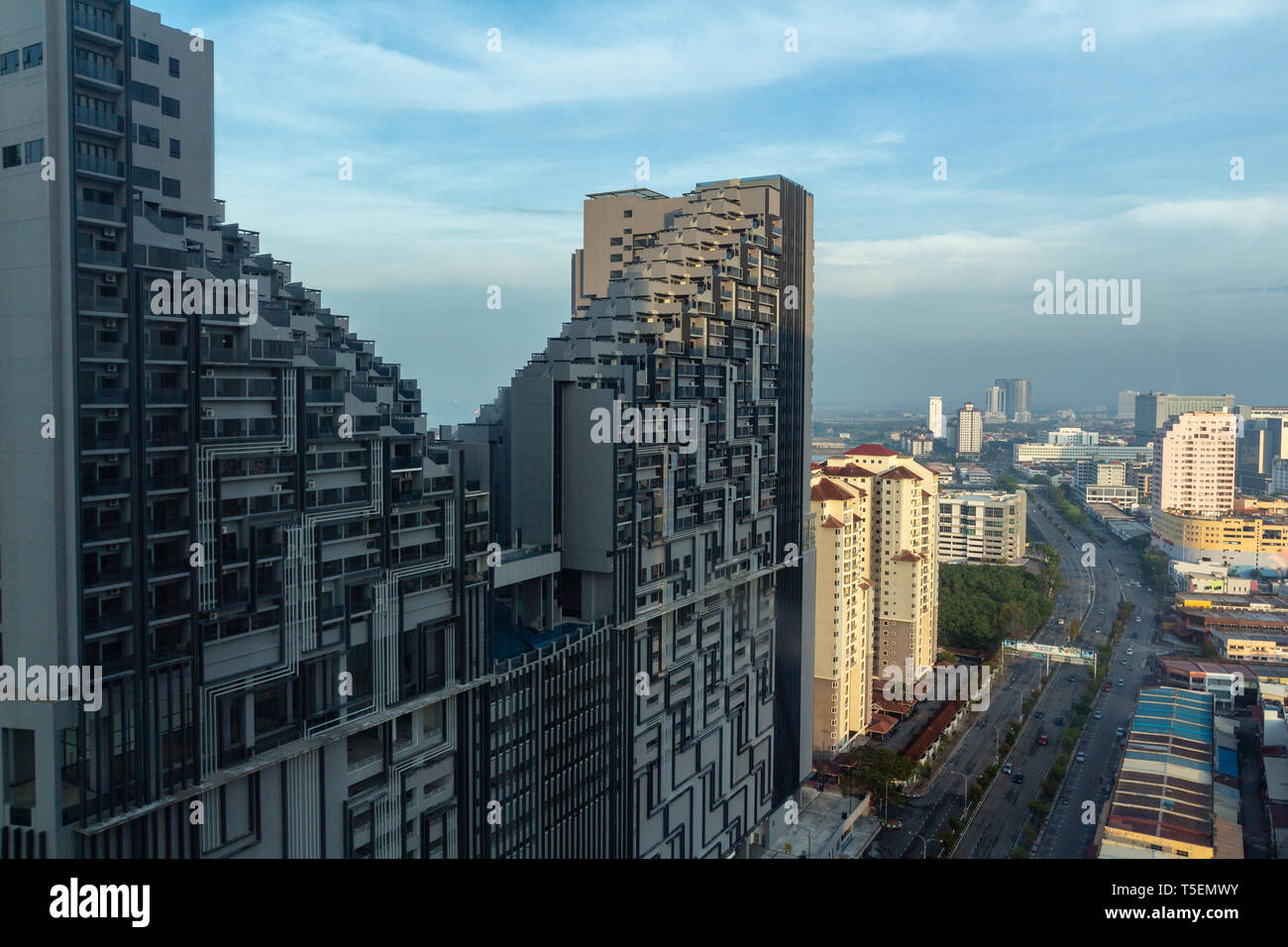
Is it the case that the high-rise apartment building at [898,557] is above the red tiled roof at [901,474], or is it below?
below

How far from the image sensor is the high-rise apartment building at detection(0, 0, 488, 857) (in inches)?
226

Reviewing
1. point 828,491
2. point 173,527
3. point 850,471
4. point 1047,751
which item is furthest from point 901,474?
point 173,527

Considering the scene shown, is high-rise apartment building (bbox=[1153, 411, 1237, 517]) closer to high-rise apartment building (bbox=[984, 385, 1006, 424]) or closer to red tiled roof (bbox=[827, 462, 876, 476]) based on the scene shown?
red tiled roof (bbox=[827, 462, 876, 476])

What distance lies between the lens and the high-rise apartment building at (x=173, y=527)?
5.75m

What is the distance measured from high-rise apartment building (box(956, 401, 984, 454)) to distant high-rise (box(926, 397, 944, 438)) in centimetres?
138

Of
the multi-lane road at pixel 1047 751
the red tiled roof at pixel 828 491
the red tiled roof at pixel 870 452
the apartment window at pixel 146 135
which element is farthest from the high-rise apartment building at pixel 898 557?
the apartment window at pixel 146 135

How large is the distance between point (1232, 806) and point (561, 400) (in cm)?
1114

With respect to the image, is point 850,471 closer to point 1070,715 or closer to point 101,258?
point 1070,715

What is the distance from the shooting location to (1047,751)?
19703 millimetres

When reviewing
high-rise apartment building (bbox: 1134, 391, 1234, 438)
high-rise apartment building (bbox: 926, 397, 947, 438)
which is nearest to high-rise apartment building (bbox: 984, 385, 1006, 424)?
high-rise apartment building (bbox: 926, 397, 947, 438)

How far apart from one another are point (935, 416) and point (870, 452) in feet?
108

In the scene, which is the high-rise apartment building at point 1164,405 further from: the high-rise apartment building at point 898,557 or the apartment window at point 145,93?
the apartment window at point 145,93

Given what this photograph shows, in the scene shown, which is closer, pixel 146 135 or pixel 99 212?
pixel 99 212

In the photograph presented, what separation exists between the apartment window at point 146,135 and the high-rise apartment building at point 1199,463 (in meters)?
35.8
